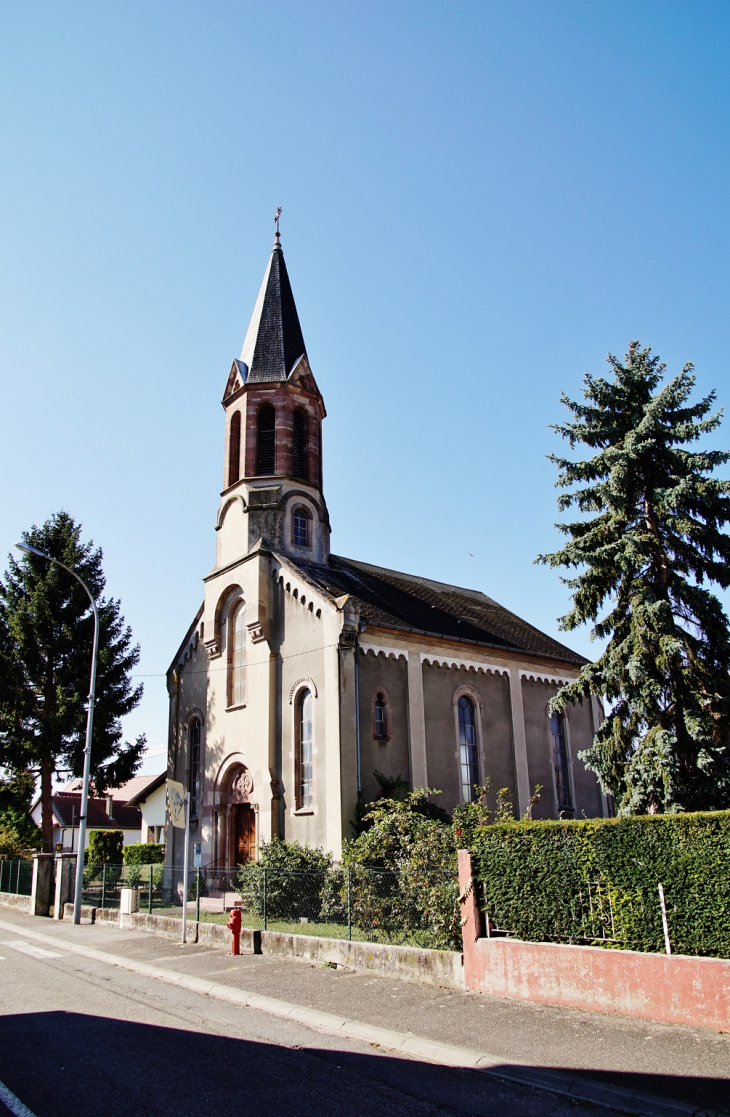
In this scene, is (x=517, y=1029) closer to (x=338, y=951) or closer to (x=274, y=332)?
(x=338, y=951)

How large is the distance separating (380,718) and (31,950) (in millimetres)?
10247

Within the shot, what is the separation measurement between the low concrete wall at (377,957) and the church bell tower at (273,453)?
13.3 metres

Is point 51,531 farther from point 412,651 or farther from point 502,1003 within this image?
point 502,1003

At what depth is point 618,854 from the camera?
34.2 ft

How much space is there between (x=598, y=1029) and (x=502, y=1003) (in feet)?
5.71

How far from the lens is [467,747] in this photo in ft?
80.2

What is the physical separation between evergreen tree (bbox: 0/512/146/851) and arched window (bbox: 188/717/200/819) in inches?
238

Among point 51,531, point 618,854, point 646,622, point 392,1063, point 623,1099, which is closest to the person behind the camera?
point 623,1099

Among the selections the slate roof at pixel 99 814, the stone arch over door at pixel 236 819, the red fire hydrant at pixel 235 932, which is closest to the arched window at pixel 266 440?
the stone arch over door at pixel 236 819

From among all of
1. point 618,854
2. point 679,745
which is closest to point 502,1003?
point 618,854

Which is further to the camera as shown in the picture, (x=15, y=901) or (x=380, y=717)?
(x=15, y=901)

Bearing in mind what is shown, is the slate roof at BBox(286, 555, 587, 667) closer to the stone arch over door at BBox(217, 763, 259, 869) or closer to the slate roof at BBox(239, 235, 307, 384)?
the stone arch over door at BBox(217, 763, 259, 869)

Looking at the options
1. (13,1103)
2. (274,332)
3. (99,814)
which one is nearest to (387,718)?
(13,1103)

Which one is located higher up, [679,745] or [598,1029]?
[679,745]
